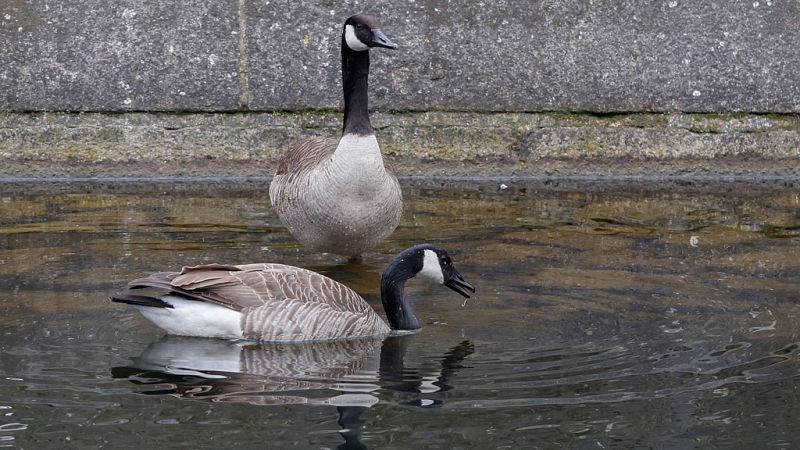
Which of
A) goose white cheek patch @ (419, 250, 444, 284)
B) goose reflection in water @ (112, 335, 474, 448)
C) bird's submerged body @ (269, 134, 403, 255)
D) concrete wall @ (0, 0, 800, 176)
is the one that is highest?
concrete wall @ (0, 0, 800, 176)

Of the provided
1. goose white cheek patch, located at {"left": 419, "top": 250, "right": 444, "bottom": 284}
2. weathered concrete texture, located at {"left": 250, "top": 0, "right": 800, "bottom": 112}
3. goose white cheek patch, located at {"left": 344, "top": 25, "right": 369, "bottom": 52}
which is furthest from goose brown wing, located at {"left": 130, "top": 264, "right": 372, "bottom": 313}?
weathered concrete texture, located at {"left": 250, "top": 0, "right": 800, "bottom": 112}

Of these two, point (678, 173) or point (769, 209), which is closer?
point (769, 209)

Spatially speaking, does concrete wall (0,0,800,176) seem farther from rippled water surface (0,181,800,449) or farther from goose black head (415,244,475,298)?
goose black head (415,244,475,298)

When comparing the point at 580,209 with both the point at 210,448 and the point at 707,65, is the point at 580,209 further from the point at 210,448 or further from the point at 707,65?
the point at 210,448

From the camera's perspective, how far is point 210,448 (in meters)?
4.29

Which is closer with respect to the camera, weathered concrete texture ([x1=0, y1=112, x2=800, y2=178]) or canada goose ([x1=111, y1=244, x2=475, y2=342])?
canada goose ([x1=111, y1=244, x2=475, y2=342])

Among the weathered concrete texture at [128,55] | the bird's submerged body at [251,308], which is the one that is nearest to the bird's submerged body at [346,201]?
the bird's submerged body at [251,308]

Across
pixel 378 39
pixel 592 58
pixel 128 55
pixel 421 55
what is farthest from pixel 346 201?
pixel 592 58

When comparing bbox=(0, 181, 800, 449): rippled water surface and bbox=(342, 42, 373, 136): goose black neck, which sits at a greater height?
bbox=(342, 42, 373, 136): goose black neck

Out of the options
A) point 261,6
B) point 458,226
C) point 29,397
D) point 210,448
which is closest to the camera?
point 210,448

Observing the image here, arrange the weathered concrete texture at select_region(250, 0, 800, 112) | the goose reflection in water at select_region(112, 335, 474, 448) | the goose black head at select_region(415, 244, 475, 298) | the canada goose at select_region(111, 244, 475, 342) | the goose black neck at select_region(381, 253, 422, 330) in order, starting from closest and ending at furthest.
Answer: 1. the goose reflection in water at select_region(112, 335, 474, 448)
2. the canada goose at select_region(111, 244, 475, 342)
3. the goose black neck at select_region(381, 253, 422, 330)
4. the goose black head at select_region(415, 244, 475, 298)
5. the weathered concrete texture at select_region(250, 0, 800, 112)

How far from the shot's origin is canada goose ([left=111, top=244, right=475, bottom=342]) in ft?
19.6

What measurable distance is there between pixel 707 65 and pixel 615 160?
892mm

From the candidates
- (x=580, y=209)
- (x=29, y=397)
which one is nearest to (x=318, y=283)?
(x=29, y=397)
